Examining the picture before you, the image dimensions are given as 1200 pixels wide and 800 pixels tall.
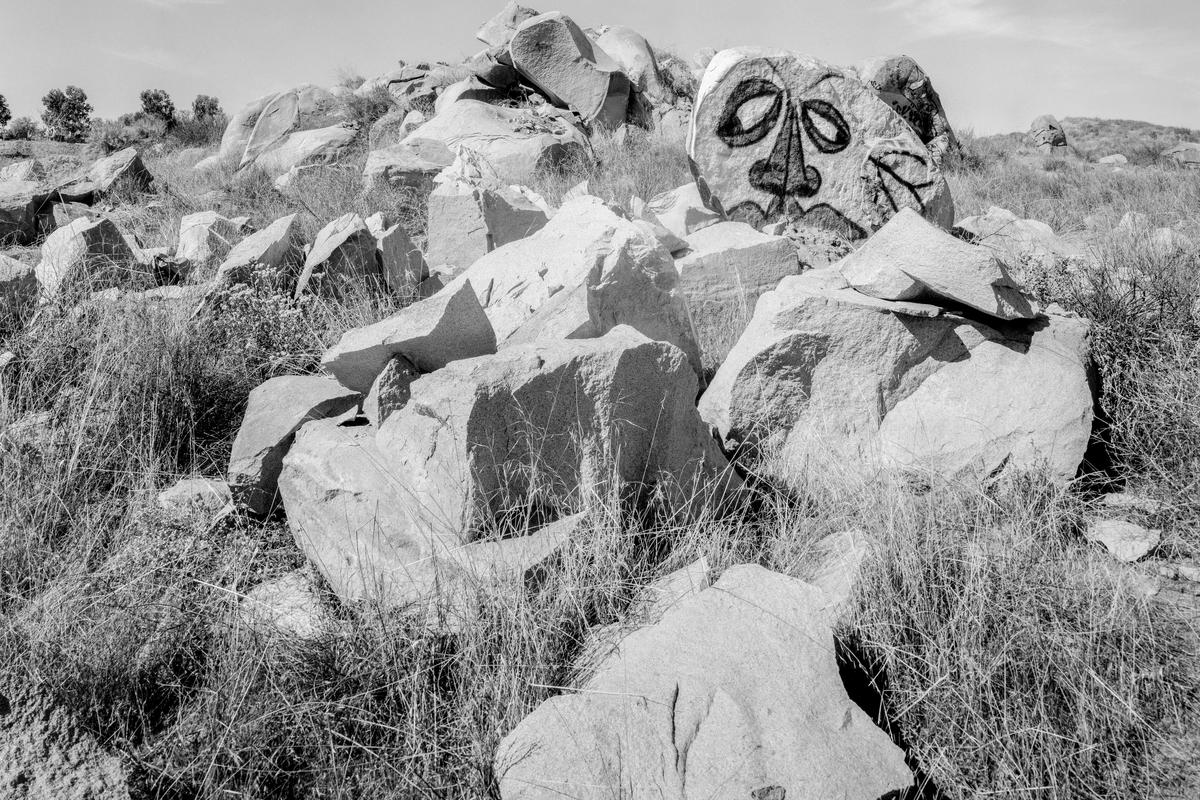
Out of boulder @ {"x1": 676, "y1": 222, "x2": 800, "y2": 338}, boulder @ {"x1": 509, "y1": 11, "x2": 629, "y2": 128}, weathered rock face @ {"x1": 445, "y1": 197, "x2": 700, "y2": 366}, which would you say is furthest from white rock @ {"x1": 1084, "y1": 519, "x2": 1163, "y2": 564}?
boulder @ {"x1": 509, "y1": 11, "x2": 629, "y2": 128}

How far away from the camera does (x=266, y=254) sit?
5320 mm

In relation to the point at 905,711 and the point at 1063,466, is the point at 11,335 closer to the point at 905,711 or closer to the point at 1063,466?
the point at 905,711

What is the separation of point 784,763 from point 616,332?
1.67 meters

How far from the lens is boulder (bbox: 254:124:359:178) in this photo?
38.8 feet

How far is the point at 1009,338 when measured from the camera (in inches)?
151

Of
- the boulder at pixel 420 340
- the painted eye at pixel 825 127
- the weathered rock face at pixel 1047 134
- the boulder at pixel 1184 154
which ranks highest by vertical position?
the painted eye at pixel 825 127

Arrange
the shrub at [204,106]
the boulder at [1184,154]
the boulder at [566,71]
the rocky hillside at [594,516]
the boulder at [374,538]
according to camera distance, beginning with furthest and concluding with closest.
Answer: the shrub at [204,106] → the boulder at [1184,154] → the boulder at [566,71] → the boulder at [374,538] → the rocky hillside at [594,516]

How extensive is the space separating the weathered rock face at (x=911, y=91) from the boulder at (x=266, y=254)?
9.80 metres

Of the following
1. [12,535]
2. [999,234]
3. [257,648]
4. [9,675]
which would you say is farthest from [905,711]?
[999,234]

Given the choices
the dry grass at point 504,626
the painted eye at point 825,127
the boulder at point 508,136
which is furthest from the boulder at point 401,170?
the dry grass at point 504,626

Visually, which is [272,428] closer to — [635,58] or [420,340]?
[420,340]

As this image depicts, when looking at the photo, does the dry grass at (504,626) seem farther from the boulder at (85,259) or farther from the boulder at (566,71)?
the boulder at (566,71)

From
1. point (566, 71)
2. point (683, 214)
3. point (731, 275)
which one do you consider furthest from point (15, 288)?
point (566, 71)

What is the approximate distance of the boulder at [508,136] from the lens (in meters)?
8.97
